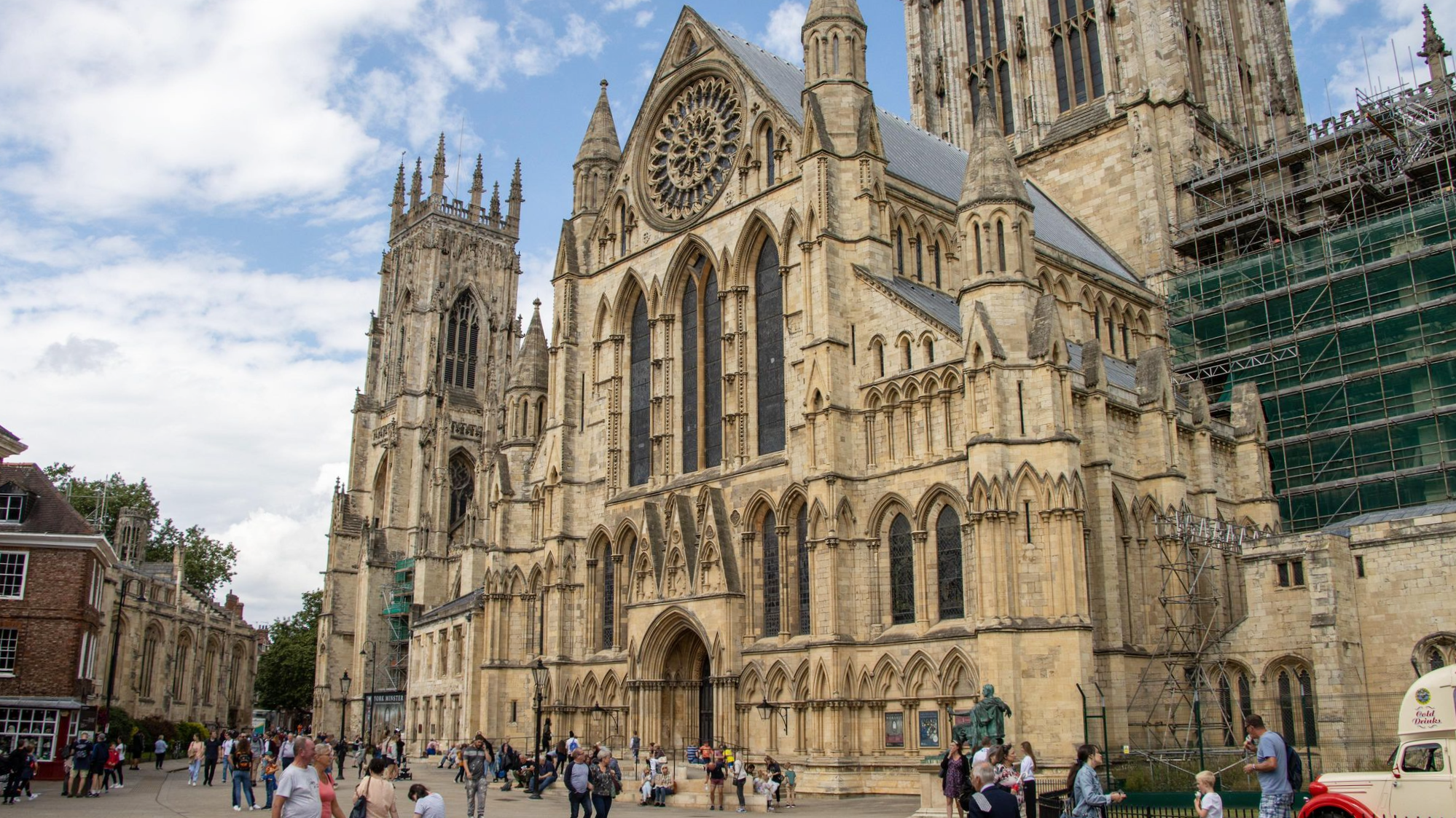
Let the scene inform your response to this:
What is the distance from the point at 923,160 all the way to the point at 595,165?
36.1ft

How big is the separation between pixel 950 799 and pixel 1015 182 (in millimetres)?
15935

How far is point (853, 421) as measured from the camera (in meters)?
29.2

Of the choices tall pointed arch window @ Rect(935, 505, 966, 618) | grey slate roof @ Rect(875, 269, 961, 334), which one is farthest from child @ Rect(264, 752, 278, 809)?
grey slate roof @ Rect(875, 269, 961, 334)

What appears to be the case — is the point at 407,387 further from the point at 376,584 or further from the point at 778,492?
the point at 778,492

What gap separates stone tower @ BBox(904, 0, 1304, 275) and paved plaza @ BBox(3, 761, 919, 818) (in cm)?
2714

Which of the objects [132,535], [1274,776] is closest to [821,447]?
[1274,776]

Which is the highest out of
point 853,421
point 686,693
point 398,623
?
point 853,421

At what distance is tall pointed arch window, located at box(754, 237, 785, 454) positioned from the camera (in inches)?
1254

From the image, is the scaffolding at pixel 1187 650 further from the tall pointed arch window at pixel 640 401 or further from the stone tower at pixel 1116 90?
the stone tower at pixel 1116 90

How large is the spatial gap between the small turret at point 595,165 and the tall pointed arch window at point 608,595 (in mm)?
11742

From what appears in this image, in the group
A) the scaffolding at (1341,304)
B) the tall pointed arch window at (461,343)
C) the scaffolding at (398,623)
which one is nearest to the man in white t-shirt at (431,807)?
the scaffolding at (1341,304)

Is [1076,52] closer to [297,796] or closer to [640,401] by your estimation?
[640,401]

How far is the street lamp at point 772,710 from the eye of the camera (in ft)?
94.7

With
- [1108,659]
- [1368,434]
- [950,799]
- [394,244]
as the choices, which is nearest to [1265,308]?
[1368,434]
